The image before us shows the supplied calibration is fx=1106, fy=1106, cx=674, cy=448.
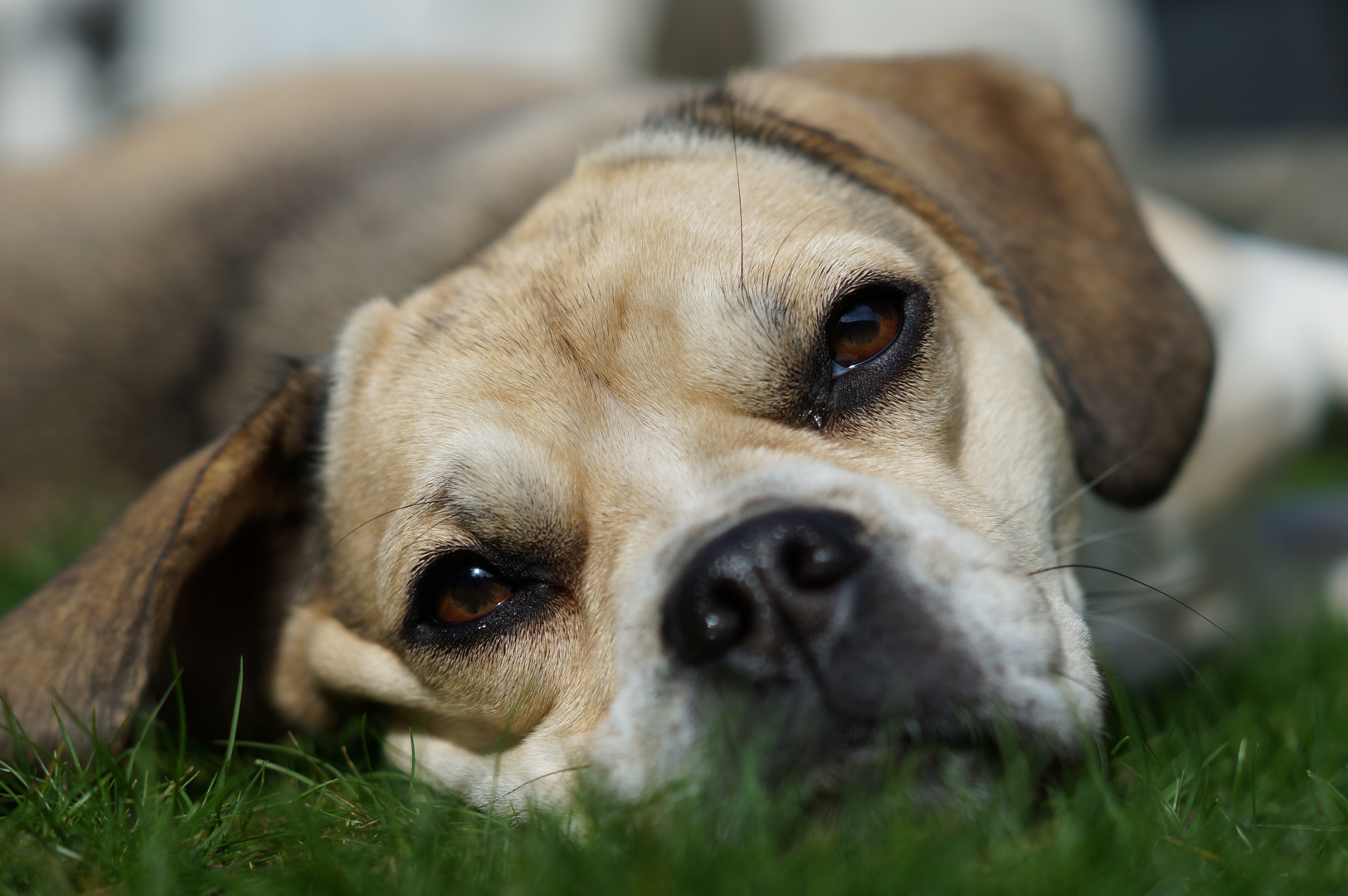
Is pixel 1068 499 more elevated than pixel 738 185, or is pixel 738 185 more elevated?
pixel 738 185

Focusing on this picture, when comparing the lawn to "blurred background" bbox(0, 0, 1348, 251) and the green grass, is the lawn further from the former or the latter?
"blurred background" bbox(0, 0, 1348, 251)

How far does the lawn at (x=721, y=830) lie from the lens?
1.81 metres

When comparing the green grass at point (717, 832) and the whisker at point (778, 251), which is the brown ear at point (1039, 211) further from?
the green grass at point (717, 832)

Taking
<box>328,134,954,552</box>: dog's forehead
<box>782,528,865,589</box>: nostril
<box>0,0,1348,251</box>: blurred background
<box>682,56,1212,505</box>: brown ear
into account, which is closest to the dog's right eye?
<box>328,134,954,552</box>: dog's forehead

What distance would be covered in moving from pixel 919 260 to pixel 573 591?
4.04 ft

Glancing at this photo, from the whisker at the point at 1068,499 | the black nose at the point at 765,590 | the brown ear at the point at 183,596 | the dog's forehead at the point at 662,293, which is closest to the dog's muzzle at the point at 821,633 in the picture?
the black nose at the point at 765,590

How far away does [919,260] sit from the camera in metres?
2.87

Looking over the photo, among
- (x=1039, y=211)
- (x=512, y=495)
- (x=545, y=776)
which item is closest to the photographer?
(x=545, y=776)

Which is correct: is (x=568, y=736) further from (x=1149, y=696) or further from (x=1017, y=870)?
(x=1149, y=696)

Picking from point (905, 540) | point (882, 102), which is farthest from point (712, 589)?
point (882, 102)

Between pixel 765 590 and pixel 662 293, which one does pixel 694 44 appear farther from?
pixel 765 590

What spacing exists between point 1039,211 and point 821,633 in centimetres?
190

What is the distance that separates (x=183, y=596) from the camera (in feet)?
9.75

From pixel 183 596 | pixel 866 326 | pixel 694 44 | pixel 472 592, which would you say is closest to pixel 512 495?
pixel 472 592
